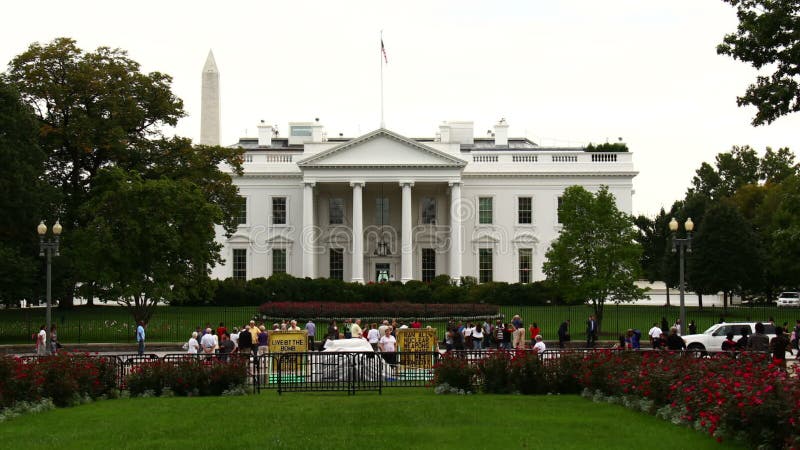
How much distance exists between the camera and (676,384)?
53.2 ft

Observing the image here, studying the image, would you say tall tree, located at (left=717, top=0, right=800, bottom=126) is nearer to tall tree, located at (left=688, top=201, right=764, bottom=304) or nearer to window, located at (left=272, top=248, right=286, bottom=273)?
tall tree, located at (left=688, top=201, right=764, bottom=304)

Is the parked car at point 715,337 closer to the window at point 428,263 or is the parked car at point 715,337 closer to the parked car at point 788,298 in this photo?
the window at point 428,263

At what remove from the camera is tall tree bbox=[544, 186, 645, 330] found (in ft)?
147

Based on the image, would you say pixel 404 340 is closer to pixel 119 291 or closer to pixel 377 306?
pixel 119 291

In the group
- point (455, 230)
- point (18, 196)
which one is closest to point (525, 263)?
point (455, 230)

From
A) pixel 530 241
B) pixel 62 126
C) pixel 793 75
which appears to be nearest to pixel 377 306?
pixel 62 126

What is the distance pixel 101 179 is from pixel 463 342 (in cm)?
2033

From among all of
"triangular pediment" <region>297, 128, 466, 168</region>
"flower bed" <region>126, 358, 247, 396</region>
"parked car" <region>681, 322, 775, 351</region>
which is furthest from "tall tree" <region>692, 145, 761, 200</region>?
"flower bed" <region>126, 358, 247, 396</region>

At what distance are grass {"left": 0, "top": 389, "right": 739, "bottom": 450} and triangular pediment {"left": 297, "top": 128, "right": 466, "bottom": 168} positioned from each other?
157 feet

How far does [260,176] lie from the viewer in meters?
71.1

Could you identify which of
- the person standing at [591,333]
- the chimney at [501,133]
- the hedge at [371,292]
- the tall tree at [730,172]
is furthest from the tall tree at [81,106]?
the tall tree at [730,172]

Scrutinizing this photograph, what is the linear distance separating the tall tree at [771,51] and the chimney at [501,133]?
57863 millimetres

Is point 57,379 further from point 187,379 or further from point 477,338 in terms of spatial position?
point 477,338

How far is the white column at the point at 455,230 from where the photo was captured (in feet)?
220
